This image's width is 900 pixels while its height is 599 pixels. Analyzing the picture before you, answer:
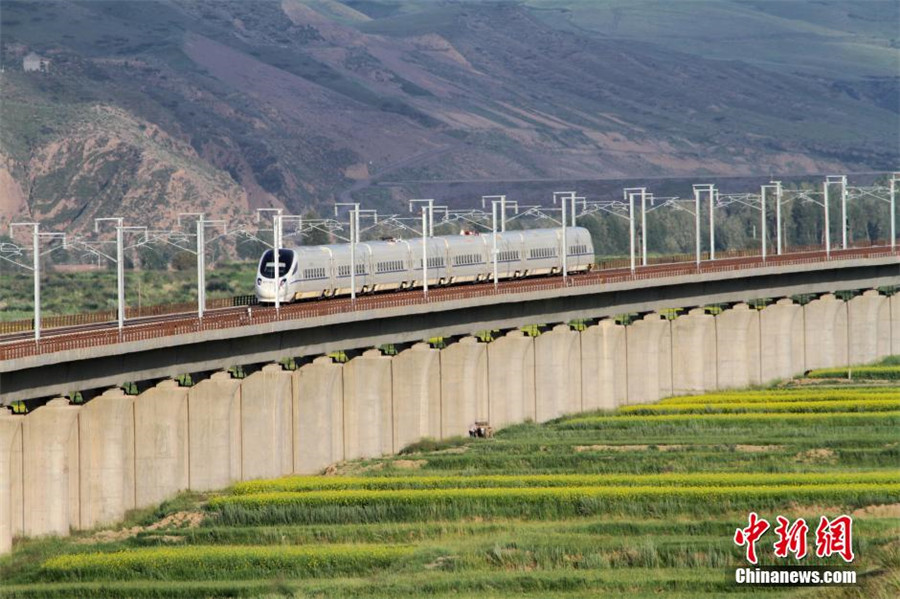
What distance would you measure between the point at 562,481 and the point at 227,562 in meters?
19.4

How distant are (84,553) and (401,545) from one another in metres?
12.7

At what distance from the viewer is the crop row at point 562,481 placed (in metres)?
89.4

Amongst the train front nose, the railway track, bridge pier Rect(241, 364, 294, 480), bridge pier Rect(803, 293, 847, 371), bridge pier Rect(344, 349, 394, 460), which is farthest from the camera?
bridge pier Rect(803, 293, 847, 371)

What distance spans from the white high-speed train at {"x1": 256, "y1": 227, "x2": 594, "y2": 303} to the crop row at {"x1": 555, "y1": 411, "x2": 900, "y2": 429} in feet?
41.5

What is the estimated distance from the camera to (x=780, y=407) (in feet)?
407

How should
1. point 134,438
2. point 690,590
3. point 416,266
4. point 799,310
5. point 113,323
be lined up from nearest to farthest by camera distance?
point 690,590
point 134,438
point 113,323
point 416,266
point 799,310

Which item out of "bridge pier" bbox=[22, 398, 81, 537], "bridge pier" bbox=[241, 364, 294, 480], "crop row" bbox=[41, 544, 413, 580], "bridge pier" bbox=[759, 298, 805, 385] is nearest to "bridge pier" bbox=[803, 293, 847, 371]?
"bridge pier" bbox=[759, 298, 805, 385]

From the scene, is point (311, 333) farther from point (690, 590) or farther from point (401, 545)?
point (690, 590)

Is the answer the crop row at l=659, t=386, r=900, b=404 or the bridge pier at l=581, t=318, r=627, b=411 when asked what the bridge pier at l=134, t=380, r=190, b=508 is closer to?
the bridge pier at l=581, t=318, r=627, b=411

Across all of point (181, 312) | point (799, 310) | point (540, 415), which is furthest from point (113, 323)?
point (799, 310)

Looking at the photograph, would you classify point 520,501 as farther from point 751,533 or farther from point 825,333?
point 825,333

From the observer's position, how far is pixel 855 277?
16288cm

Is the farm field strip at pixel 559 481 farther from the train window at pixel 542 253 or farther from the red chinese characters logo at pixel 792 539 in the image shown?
the train window at pixel 542 253

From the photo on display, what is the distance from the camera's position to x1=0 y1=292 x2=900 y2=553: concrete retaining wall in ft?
287
